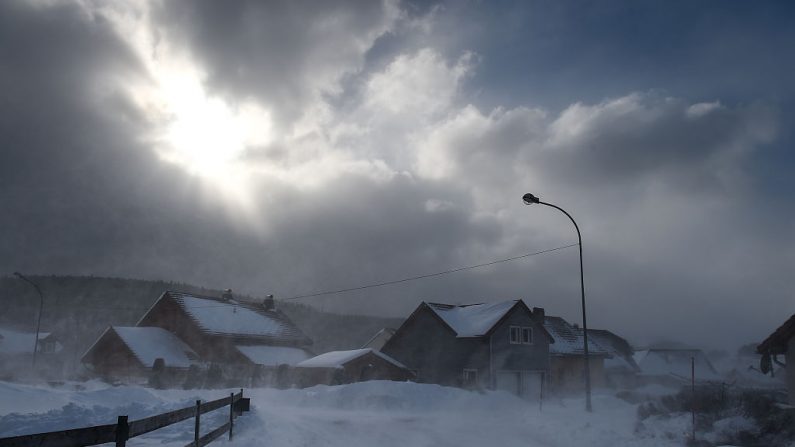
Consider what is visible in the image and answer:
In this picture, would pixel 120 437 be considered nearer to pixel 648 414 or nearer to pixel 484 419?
pixel 484 419

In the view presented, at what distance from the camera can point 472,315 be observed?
46000mm

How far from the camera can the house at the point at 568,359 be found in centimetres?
5194

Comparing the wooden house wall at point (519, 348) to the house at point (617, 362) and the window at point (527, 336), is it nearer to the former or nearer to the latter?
the window at point (527, 336)

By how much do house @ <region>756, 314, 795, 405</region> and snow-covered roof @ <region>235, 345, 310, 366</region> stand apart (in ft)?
112

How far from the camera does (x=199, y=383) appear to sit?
42.1 metres

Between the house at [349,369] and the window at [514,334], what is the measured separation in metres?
7.92

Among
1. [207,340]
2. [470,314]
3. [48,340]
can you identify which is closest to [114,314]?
[48,340]

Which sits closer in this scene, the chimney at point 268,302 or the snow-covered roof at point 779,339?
the snow-covered roof at point 779,339

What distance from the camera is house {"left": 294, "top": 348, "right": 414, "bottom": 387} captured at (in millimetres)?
39766

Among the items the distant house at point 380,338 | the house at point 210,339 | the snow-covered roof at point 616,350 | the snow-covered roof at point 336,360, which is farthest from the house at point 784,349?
the distant house at point 380,338

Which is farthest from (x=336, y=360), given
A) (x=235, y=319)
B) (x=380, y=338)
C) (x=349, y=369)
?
(x=380, y=338)

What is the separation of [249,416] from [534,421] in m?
9.64

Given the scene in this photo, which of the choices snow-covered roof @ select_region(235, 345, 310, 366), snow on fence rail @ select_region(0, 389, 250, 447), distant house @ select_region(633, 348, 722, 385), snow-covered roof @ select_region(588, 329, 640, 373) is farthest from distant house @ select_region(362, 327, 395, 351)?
snow on fence rail @ select_region(0, 389, 250, 447)

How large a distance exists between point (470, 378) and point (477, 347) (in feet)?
7.39
